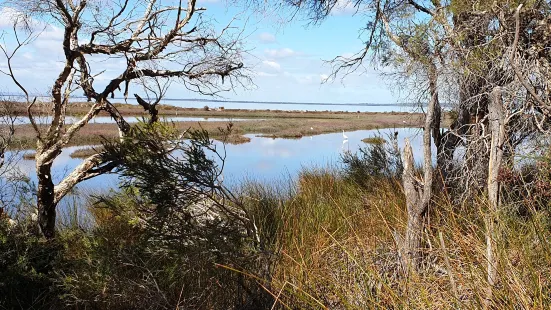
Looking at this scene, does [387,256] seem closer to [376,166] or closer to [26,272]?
[26,272]

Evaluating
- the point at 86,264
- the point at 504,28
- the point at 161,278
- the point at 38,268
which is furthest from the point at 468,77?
the point at 38,268

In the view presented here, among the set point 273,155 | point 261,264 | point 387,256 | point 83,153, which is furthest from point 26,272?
point 273,155

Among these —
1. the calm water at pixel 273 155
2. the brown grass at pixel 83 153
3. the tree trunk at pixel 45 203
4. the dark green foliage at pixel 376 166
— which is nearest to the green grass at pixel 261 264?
the tree trunk at pixel 45 203

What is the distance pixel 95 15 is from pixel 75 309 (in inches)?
142

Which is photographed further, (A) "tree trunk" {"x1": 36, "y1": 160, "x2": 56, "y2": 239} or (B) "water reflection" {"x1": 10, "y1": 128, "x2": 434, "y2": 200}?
(B) "water reflection" {"x1": 10, "y1": 128, "x2": 434, "y2": 200}

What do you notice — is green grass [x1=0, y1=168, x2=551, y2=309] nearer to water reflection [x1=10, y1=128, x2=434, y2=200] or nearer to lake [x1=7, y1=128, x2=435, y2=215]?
lake [x1=7, y1=128, x2=435, y2=215]

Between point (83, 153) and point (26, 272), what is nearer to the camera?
point (26, 272)

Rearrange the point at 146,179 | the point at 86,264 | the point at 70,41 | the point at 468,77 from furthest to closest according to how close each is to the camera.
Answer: the point at 468,77 < the point at 70,41 < the point at 86,264 < the point at 146,179

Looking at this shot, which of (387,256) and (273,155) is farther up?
(387,256)

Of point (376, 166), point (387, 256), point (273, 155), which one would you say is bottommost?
point (273, 155)

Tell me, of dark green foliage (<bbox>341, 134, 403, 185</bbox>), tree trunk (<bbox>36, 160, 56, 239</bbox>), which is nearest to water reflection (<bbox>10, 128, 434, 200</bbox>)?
dark green foliage (<bbox>341, 134, 403, 185</bbox>)

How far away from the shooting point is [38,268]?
564cm

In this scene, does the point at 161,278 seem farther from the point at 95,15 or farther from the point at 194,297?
the point at 95,15

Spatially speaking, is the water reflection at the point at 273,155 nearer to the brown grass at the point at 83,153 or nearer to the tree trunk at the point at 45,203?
the brown grass at the point at 83,153
